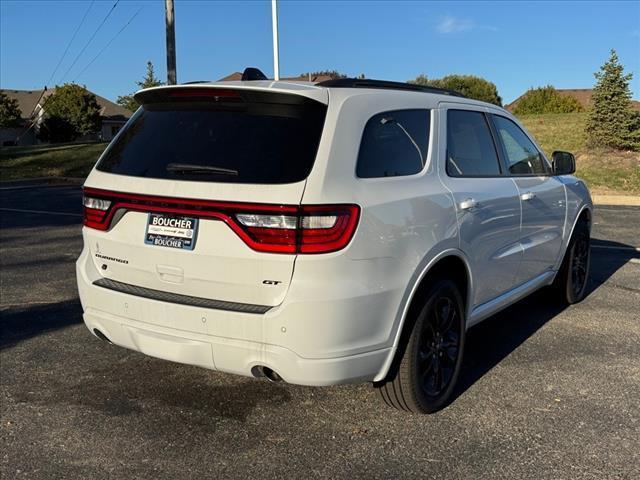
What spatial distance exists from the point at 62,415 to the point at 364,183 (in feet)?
7.27

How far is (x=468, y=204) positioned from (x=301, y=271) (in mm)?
1349

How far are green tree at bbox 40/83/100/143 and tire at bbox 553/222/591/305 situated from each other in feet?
181

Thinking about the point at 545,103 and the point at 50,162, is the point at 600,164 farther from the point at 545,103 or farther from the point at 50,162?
the point at 545,103

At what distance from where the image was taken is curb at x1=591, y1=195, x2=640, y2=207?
52.7 feet

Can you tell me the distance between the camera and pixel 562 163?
17.6 ft

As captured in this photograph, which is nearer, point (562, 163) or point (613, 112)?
point (562, 163)

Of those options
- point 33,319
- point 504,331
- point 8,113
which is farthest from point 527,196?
point 8,113

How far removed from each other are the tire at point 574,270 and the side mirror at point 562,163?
68 cm

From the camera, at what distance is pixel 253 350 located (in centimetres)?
295

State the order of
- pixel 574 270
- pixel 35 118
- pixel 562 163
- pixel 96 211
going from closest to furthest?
1. pixel 96 211
2. pixel 562 163
3. pixel 574 270
4. pixel 35 118

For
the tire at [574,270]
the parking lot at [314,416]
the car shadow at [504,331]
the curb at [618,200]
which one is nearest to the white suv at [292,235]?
the parking lot at [314,416]

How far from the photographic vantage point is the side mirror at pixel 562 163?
209 inches

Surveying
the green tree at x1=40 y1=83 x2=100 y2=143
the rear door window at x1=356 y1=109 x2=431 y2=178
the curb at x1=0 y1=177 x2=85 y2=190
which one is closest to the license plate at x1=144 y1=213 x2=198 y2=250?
the rear door window at x1=356 y1=109 x2=431 y2=178

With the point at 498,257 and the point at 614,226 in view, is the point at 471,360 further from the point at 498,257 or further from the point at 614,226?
the point at 614,226
